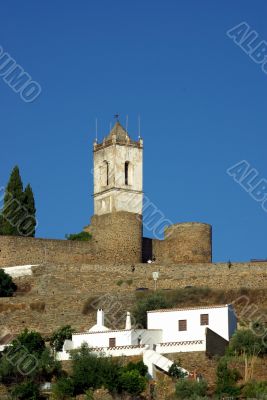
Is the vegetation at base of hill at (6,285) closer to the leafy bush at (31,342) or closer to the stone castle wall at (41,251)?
the stone castle wall at (41,251)

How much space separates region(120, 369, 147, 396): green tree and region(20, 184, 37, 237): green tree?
20363 mm

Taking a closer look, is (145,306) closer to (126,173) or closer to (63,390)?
(63,390)

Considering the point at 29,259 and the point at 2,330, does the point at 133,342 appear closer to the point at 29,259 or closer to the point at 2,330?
the point at 2,330

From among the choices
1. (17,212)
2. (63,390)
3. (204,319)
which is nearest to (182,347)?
(204,319)

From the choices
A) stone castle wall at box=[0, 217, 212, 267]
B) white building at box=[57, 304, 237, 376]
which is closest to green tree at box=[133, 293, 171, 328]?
white building at box=[57, 304, 237, 376]

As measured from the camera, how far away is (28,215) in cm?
7406

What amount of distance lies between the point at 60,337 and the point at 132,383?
261 inches

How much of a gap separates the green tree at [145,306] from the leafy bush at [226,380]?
6647 mm

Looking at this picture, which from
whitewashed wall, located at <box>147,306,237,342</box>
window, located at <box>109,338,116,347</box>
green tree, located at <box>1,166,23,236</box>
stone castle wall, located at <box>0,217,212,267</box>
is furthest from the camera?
green tree, located at <box>1,166,23,236</box>

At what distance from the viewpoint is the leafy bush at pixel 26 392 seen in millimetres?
53469

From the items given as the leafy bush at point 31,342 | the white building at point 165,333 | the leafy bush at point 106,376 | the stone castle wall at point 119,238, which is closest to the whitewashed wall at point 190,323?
the white building at point 165,333

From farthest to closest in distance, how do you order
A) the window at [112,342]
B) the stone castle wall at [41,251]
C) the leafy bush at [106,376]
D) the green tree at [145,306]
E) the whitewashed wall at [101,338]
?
the stone castle wall at [41,251], the green tree at [145,306], the window at [112,342], the whitewashed wall at [101,338], the leafy bush at [106,376]

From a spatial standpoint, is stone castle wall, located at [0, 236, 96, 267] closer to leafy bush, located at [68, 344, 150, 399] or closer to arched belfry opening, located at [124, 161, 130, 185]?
arched belfry opening, located at [124, 161, 130, 185]

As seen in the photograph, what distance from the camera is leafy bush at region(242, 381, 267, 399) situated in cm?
5156
